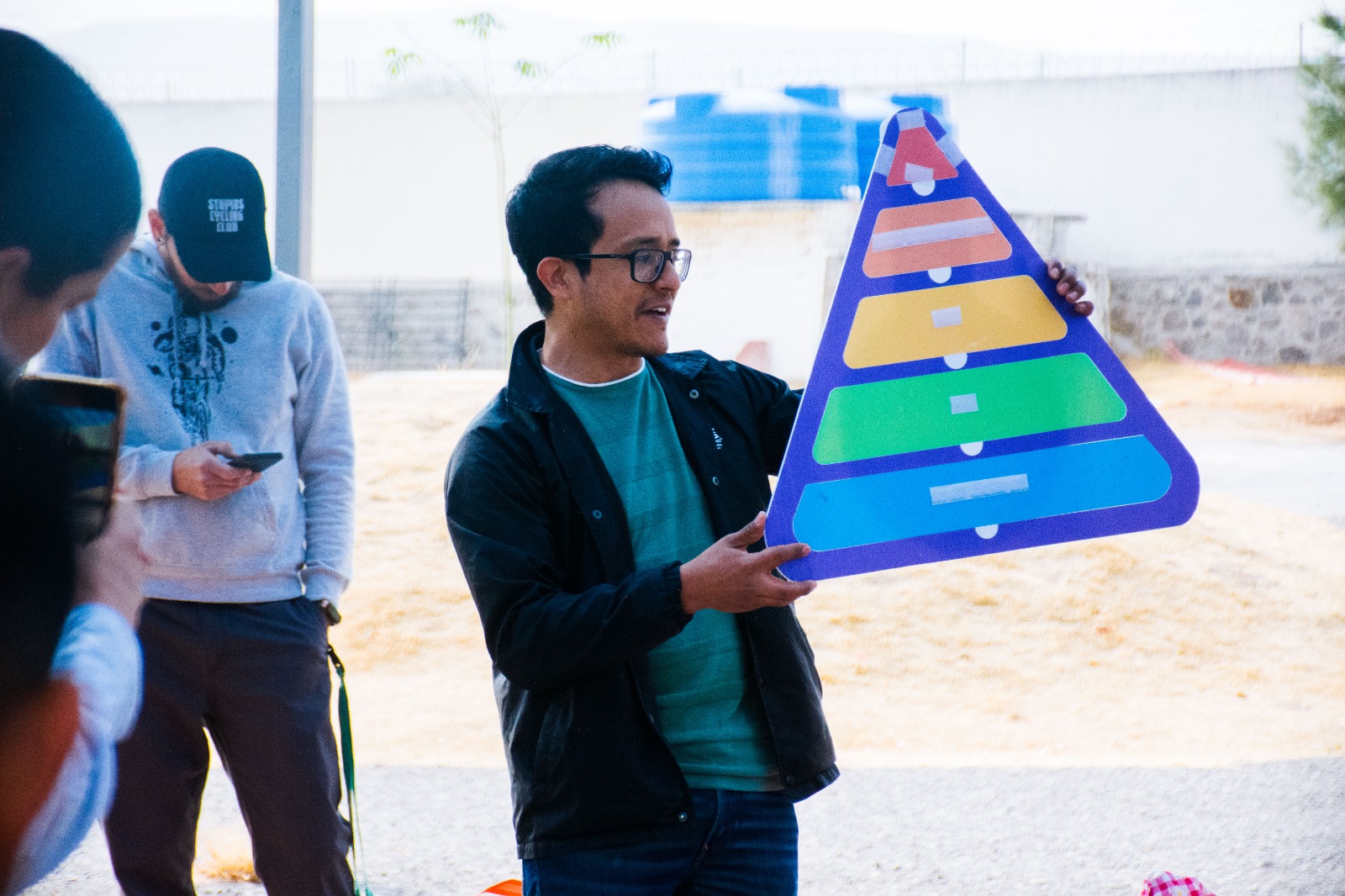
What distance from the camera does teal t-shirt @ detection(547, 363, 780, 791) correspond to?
66.6 inches

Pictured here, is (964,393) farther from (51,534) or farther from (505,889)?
(505,889)

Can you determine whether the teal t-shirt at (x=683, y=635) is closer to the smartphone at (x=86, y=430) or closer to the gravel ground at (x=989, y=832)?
the smartphone at (x=86, y=430)

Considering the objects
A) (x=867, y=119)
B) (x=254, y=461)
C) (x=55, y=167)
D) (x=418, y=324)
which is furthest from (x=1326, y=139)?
(x=55, y=167)

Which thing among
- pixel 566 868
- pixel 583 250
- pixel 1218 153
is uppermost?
pixel 1218 153

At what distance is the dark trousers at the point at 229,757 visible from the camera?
242cm

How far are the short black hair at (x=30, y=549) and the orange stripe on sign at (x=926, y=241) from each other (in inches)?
44.4

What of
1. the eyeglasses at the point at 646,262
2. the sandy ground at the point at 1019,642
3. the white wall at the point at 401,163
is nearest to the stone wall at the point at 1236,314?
the sandy ground at the point at 1019,642

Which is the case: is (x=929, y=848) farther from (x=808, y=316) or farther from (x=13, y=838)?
(x=808, y=316)

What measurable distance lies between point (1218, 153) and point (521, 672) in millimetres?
15023

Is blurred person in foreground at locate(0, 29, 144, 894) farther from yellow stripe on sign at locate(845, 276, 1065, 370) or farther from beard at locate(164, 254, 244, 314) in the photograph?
beard at locate(164, 254, 244, 314)

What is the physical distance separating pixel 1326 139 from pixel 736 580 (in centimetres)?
1422

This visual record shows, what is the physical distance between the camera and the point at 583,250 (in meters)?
1.82

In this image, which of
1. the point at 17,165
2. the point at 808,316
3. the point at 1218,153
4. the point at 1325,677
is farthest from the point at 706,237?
the point at 17,165

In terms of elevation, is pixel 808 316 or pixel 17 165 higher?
pixel 17 165
